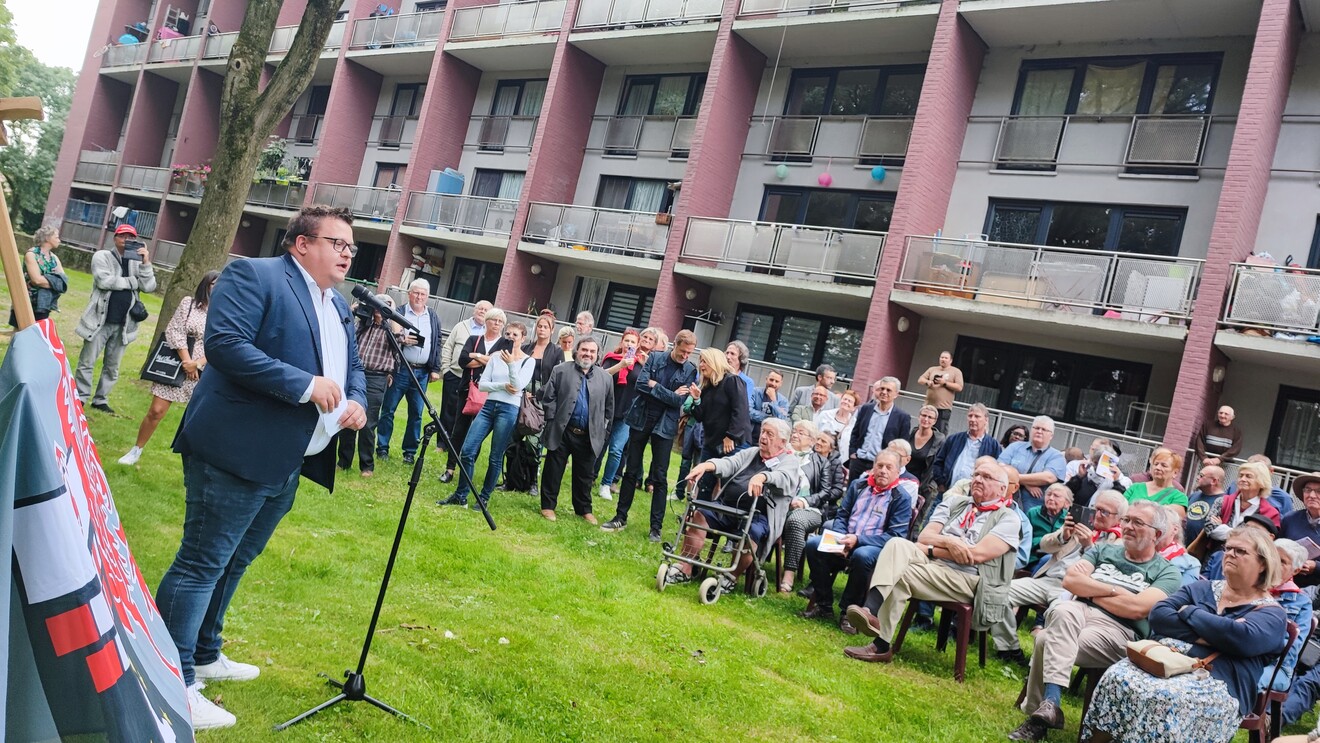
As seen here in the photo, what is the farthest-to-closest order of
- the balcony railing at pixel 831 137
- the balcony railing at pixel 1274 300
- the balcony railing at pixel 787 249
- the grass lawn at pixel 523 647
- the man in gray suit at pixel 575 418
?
the balcony railing at pixel 831 137, the balcony railing at pixel 787 249, the balcony railing at pixel 1274 300, the man in gray suit at pixel 575 418, the grass lawn at pixel 523 647

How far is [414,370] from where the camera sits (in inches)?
406

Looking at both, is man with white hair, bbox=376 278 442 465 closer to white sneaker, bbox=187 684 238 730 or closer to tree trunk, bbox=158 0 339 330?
tree trunk, bbox=158 0 339 330

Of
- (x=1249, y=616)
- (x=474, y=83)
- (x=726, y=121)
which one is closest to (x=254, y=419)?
(x=1249, y=616)

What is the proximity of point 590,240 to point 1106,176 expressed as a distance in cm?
1136

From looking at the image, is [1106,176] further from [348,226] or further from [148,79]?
[148,79]

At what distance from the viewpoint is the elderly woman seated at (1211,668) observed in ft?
16.1

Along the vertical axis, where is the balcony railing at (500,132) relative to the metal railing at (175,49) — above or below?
below

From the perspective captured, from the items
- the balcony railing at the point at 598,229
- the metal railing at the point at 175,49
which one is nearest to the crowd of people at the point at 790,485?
the balcony railing at the point at 598,229

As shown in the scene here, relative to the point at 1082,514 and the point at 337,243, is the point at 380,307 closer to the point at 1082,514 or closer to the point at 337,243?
the point at 337,243

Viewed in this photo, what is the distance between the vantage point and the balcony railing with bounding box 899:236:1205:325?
14438 millimetres

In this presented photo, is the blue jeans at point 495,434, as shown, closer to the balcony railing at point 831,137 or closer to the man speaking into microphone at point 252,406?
the man speaking into microphone at point 252,406

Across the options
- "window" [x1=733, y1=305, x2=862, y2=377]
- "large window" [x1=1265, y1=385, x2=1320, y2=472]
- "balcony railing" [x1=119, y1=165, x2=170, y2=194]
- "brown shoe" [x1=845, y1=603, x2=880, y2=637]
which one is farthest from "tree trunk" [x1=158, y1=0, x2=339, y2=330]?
"balcony railing" [x1=119, y1=165, x2=170, y2=194]

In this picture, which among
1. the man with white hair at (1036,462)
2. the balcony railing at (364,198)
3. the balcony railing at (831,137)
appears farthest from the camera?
the balcony railing at (364,198)

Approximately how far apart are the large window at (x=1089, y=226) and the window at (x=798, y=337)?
359 centimetres
